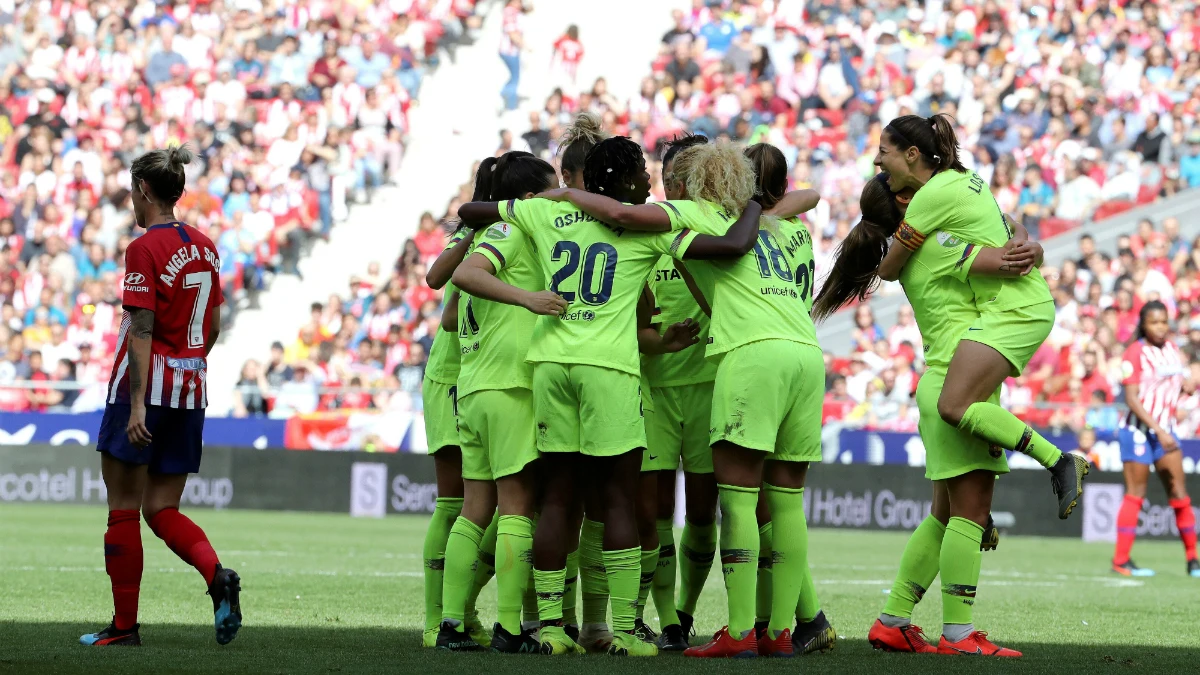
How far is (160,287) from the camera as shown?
273 inches

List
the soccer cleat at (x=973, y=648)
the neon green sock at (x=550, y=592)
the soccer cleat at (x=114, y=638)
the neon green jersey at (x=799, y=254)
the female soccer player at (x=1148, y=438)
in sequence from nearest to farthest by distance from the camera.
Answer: the neon green sock at (x=550, y=592)
the soccer cleat at (x=114, y=638)
the soccer cleat at (x=973, y=648)
the neon green jersey at (x=799, y=254)
the female soccer player at (x=1148, y=438)

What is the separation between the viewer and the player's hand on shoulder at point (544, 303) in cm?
656

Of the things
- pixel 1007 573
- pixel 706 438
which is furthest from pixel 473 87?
pixel 706 438

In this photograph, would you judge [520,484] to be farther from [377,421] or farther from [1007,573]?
[377,421]

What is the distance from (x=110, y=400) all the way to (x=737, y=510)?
2664mm

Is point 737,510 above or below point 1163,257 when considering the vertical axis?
below

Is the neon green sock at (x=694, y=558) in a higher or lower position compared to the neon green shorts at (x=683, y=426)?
lower

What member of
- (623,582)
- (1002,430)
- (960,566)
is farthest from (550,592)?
(1002,430)

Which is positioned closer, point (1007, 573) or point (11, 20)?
point (1007, 573)

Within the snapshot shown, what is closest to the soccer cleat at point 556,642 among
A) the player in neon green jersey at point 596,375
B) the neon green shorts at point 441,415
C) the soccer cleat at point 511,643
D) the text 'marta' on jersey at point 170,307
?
the player in neon green jersey at point 596,375

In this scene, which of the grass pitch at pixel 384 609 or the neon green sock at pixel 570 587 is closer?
the grass pitch at pixel 384 609

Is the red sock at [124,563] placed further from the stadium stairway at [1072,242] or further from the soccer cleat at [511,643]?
the stadium stairway at [1072,242]

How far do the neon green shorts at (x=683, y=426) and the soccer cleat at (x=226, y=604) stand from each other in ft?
6.37

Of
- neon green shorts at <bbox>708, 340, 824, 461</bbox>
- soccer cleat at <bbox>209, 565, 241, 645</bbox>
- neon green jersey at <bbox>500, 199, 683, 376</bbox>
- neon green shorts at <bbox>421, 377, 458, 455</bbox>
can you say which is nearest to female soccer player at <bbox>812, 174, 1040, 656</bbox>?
neon green shorts at <bbox>708, 340, 824, 461</bbox>
